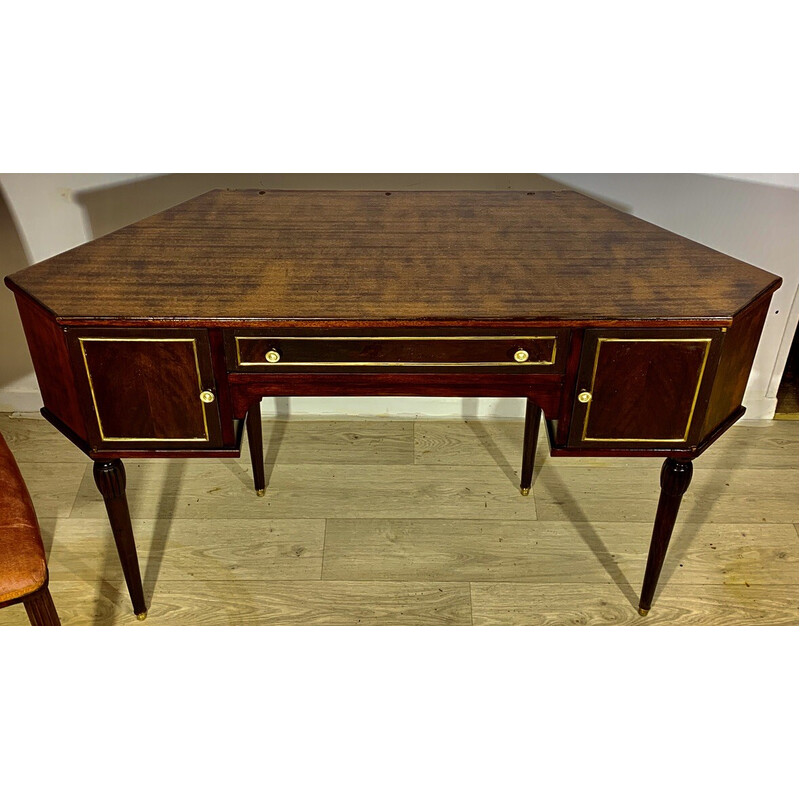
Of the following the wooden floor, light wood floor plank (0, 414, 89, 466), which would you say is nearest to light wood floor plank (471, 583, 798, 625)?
the wooden floor

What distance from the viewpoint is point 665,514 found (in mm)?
1652

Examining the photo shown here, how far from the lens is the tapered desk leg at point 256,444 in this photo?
204 centimetres

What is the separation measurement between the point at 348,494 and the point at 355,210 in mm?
783

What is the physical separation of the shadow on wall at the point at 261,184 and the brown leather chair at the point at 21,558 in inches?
38.5

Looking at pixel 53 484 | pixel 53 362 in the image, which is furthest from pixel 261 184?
pixel 53 484

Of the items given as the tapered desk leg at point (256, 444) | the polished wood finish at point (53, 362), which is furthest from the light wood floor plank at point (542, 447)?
the polished wood finish at point (53, 362)

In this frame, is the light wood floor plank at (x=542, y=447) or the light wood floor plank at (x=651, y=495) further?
the light wood floor plank at (x=542, y=447)

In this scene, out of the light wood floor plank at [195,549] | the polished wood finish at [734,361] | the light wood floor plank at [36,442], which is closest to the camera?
the polished wood finish at [734,361]

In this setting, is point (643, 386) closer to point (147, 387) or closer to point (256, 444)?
point (147, 387)

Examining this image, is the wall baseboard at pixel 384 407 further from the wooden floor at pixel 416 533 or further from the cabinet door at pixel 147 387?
the cabinet door at pixel 147 387

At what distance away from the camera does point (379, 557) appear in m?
2.00

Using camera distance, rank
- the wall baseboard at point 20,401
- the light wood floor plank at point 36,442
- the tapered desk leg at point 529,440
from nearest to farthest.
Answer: the tapered desk leg at point 529,440 < the light wood floor plank at point 36,442 < the wall baseboard at point 20,401

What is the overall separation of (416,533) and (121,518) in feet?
2.47

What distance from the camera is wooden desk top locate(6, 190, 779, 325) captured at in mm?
1378
